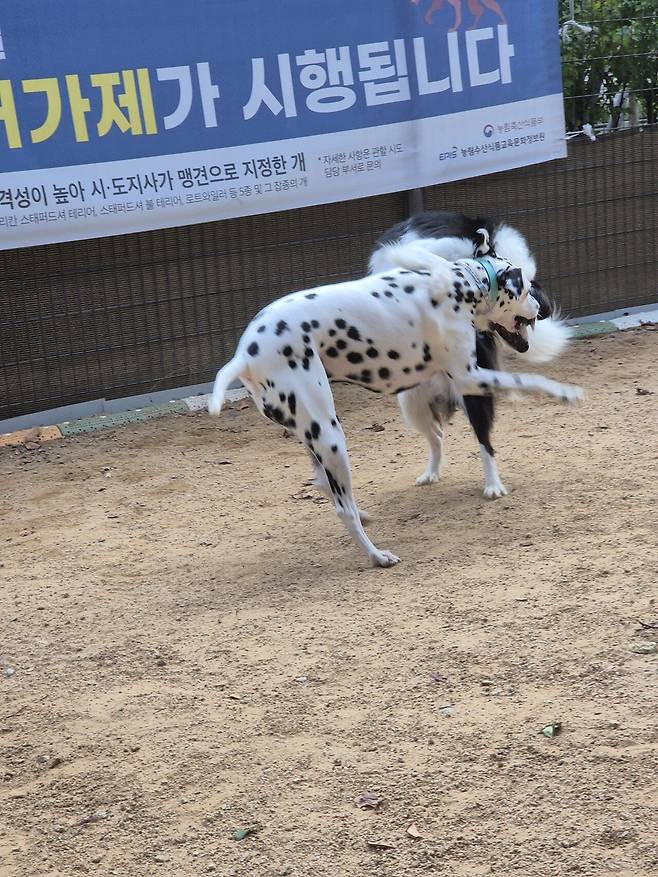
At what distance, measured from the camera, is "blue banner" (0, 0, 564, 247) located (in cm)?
689

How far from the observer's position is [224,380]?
14.7 ft

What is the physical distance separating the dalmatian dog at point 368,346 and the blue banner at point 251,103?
2689 millimetres

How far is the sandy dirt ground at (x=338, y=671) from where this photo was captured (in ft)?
9.34

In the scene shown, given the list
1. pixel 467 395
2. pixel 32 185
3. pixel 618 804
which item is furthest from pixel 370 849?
pixel 32 185

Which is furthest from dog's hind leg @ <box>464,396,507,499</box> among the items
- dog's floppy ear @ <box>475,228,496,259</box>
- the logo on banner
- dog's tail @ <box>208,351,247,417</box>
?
the logo on banner

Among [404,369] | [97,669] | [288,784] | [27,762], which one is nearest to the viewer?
[288,784]

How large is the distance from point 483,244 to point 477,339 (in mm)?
472

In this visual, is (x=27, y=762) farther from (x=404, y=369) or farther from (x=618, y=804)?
(x=404, y=369)

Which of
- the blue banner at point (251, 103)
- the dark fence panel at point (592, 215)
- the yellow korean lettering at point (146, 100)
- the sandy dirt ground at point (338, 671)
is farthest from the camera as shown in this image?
the dark fence panel at point (592, 215)

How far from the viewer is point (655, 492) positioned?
4980 millimetres

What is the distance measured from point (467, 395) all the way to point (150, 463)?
7.68 ft

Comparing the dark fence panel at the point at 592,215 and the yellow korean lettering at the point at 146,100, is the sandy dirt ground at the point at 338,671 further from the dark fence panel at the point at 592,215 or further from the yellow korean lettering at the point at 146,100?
the dark fence panel at the point at 592,215

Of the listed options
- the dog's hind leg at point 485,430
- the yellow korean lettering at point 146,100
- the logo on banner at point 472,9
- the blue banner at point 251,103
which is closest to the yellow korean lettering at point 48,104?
the blue banner at point 251,103

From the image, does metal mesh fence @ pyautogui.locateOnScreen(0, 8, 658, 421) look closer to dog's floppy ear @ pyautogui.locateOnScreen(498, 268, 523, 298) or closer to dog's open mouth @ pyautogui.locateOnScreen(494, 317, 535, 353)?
dog's open mouth @ pyautogui.locateOnScreen(494, 317, 535, 353)
